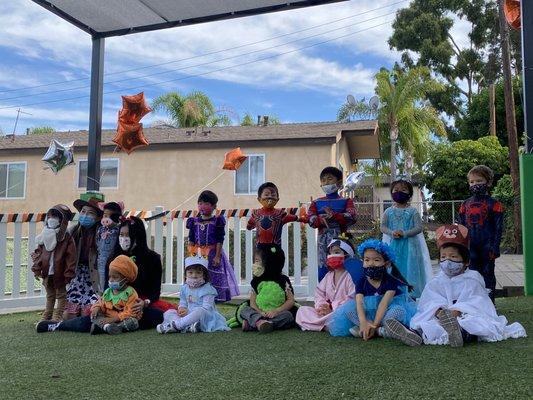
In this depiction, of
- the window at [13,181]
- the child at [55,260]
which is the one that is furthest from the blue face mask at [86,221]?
the window at [13,181]

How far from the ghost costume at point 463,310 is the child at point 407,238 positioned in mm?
1046

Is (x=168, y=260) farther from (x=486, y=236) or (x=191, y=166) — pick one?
(x=191, y=166)

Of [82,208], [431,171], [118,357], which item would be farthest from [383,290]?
[431,171]

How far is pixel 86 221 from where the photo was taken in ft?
19.9

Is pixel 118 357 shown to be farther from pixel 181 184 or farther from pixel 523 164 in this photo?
pixel 181 184

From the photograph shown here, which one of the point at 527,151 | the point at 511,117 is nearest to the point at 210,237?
the point at 527,151

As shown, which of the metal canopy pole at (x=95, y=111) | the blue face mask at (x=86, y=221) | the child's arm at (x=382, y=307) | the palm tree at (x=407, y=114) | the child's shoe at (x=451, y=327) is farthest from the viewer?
the palm tree at (x=407, y=114)

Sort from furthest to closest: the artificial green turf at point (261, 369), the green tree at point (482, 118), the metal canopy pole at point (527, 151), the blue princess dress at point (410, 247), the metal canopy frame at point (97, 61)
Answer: the green tree at point (482, 118) < the metal canopy frame at point (97, 61) < the metal canopy pole at point (527, 151) < the blue princess dress at point (410, 247) < the artificial green turf at point (261, 369)

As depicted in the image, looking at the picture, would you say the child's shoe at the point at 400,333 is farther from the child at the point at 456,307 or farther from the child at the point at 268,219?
the child at the point at 268,219

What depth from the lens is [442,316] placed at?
4.05 metres

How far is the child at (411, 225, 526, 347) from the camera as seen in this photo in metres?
3.97

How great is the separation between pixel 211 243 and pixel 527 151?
A: 159 inches

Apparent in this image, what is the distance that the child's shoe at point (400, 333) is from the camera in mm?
3973

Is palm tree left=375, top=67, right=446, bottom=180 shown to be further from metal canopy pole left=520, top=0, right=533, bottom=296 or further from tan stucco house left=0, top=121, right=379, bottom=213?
metal canopy pole left=520, top=0, right=533, bottom=296
